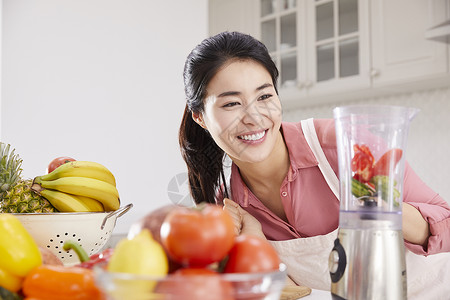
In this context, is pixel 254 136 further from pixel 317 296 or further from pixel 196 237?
pixel 196 237

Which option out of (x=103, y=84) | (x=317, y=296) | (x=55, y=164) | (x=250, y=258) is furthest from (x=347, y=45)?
(x=250, y=258)

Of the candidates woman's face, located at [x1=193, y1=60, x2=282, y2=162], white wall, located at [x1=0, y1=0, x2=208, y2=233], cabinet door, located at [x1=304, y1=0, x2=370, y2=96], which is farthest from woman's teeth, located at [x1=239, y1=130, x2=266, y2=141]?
cabinet door, located at [x1=304, y1=0, x2=370, y2=96]

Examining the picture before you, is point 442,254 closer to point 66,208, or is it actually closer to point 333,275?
point 333,275

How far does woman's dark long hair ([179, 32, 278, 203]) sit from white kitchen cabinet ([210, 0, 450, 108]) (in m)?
1.45

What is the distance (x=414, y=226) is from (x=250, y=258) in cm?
79

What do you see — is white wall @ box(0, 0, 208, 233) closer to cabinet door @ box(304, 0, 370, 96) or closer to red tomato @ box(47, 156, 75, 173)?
cabinet door @ box(304, 0, 370, 96)

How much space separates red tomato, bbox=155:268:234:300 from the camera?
40cm

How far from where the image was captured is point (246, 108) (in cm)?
129

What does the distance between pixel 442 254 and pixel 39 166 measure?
1.94 metres

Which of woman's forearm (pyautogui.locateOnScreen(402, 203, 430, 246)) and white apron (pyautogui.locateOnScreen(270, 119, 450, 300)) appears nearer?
woman's forearm (pyautogui.locateOnScreen(402, 203, 430, 246))

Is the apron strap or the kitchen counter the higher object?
the apron strap

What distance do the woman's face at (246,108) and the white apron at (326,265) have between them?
0.61ft

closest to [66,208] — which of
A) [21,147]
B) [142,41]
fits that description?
[21,147]

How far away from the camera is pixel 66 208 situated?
1.00 m
